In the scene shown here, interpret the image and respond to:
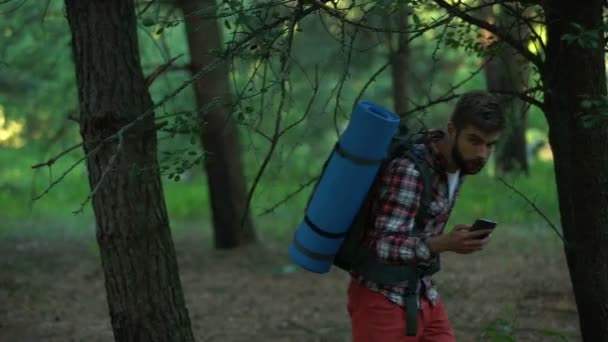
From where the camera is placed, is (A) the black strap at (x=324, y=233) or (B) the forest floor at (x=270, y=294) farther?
(B) the forest floor at (x=270, y=294)

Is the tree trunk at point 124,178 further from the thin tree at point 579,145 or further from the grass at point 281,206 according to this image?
the grass at point 281,206

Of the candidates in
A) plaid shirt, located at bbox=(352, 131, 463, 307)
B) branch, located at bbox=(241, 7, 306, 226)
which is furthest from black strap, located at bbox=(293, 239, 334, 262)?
branch, located at bbox=(241, 7, 306, 226)

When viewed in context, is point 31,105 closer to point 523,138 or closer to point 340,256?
point 523,138

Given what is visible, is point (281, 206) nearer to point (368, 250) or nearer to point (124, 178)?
point (124, 178)

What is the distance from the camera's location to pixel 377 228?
10.9 feet

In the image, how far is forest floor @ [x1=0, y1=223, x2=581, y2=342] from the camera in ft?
21.3

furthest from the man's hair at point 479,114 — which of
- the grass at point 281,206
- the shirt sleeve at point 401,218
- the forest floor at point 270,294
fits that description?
the grass at point 281,206

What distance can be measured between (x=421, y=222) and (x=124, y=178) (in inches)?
68.5

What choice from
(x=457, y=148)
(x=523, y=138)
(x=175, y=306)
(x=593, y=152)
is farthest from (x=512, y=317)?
(x=523, y=138)

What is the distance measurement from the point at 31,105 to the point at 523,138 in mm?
9580

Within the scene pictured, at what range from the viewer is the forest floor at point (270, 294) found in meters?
6.50

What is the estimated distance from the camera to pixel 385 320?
344 centimetres

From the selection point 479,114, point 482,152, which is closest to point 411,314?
point 482,152

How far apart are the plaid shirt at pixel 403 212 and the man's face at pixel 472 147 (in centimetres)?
9
